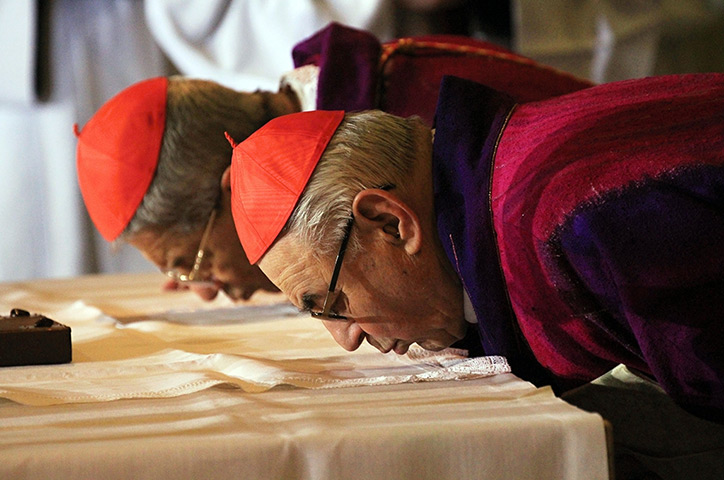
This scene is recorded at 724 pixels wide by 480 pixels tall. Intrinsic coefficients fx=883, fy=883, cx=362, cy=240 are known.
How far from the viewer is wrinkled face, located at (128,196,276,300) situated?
85.1 inches

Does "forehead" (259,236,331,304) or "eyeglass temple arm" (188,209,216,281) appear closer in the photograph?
"forehead" (259,236,331,304)

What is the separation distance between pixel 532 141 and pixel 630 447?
1.90 feet

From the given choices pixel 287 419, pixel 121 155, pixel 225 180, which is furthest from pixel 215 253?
pixel 287 419

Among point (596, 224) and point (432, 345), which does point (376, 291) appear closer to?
point (432, 345)

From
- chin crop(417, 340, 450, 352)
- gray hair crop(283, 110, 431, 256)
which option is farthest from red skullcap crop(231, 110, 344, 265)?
chin crop(417, 340, 450, 352)

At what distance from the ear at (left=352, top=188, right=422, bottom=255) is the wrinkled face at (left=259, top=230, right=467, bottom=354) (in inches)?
0.8

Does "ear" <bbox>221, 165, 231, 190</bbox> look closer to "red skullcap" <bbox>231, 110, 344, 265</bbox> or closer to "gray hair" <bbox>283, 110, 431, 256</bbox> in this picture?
"red skullcap" <bbox>231, 110, 344, 265</bbox>

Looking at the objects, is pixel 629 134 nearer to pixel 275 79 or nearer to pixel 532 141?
pixel 532 141

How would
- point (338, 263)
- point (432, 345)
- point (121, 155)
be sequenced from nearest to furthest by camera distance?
1. point (338, 263)
2. point (432, 345)
3. point (121, 155)

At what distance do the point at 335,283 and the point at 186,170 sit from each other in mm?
852

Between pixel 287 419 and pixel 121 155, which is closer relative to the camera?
pixel 287 419

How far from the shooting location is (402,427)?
0.98 metres

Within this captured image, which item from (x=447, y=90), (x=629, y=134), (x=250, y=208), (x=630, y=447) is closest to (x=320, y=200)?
(x=250, y=208)

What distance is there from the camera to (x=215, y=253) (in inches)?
85.8
